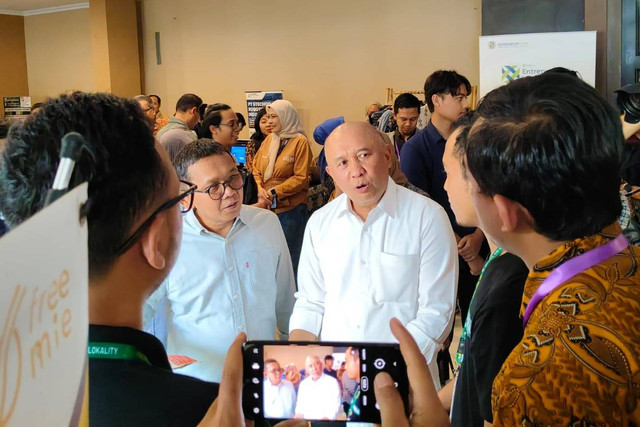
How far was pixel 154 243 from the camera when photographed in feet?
3.01

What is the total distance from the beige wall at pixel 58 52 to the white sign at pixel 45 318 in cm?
1155

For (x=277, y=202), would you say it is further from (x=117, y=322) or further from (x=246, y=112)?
(x=246, y=112)

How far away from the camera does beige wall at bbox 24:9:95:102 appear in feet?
37.0

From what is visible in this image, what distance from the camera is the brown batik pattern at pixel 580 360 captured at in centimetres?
78

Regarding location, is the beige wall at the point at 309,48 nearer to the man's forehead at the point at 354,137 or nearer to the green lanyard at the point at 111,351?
the man's forehead at the point at 354,137

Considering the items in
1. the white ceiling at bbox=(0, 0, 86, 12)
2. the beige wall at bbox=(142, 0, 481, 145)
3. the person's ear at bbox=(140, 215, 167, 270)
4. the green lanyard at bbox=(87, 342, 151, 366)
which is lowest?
the green lanyard at bbox=(87, 342, 151, 366)

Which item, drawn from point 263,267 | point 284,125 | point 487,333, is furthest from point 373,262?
point 284,125

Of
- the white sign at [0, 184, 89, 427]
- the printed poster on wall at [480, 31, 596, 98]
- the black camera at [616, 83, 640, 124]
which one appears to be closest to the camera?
the white sign at [0, 184, 89, 427]

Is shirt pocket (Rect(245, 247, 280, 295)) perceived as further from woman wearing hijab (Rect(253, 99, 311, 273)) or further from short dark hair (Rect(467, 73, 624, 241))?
woman wearing hijab (Rect(253, 99, 311, 273))

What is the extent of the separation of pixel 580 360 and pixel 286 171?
394cm

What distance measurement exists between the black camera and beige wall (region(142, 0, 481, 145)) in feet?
19.3

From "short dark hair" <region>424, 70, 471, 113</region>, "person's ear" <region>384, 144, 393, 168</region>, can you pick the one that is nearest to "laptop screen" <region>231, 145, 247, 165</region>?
"short dark hair" <region>424, 70, 471, 113</region>

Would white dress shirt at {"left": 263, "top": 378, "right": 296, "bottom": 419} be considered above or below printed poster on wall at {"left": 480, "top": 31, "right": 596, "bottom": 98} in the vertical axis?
below

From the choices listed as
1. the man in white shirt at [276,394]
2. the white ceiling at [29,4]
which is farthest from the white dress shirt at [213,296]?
the white ceiling at [29,4]
